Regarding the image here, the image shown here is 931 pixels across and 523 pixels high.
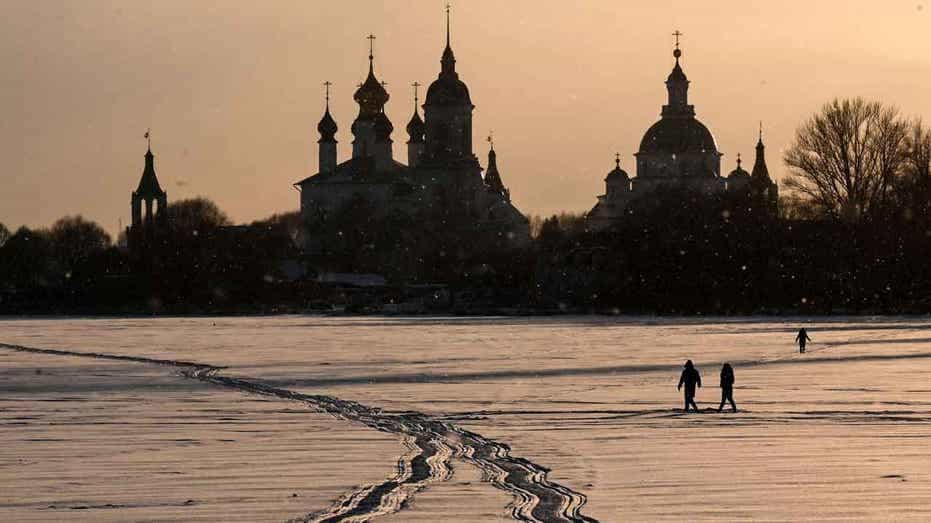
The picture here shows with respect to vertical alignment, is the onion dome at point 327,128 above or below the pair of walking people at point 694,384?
above

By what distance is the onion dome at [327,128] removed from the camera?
19688 centimetres

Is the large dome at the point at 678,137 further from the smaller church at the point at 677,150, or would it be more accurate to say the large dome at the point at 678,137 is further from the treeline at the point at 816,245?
the treeline at the point at 816,245

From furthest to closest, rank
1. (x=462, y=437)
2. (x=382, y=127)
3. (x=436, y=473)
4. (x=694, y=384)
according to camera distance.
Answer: (x=382, y=127), (x=694, y=384), (x=462, y=437), (x=436, y=473)

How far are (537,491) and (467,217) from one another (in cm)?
15123

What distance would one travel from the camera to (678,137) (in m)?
184

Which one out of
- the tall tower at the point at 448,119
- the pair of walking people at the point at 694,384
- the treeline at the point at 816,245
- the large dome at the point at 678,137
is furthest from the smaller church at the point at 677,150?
the pair of walking people at the point at 694,384

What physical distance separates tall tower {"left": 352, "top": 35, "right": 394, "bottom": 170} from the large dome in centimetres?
2424

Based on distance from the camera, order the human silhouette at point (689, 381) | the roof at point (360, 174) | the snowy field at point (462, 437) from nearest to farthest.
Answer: the snowy field at point (462, 437) → the human silhouette at point (689, 381) → the roof at point (360, 174)

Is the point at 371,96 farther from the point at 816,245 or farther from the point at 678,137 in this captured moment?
the point at 816,245

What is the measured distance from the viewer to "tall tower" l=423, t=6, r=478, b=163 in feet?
592

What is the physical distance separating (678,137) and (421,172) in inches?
903

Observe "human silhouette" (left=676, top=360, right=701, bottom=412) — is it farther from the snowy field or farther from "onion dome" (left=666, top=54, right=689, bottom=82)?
"onion dome" (left=666, top=54, right=689, bottom=82)

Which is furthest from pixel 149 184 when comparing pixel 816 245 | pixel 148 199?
pixel 816 245

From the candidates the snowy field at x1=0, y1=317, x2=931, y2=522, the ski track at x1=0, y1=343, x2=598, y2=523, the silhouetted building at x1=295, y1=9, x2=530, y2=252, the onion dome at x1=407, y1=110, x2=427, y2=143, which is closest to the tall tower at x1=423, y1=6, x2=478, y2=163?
the silhouetted building at x1=295, y1=9, x2=530, y2=252
